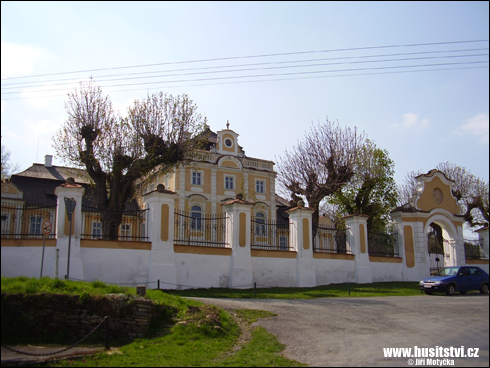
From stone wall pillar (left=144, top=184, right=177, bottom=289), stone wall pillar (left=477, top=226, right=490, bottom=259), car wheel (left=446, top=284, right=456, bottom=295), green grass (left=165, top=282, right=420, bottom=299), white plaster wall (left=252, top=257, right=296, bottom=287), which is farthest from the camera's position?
stone wall pillar (left=477, top=226, right=490, bottom=259)

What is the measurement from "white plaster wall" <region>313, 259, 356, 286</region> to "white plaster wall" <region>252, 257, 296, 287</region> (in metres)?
1.48

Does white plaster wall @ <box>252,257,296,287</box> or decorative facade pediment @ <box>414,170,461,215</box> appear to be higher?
decorative facade pediment @ <box>414,170,461,215</box>

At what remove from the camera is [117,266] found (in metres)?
16.5

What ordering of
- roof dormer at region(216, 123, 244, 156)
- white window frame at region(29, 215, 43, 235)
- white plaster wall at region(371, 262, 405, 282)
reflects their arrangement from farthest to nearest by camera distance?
roof dormer at region(216, 123, 244, 156) → white plaster wall at region(371, 262, 405, 282) → white window frame at region(29, 215, 43, 235)

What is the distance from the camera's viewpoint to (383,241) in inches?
1019

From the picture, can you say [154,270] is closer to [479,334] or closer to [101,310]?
[101,310]

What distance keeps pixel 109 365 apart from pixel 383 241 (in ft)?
66.4

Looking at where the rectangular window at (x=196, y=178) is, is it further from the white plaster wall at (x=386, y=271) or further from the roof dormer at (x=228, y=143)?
the white plaster wall at (x=386, y=271)

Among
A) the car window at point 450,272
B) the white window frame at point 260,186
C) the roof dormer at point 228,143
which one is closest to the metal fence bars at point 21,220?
the car window at point 450,272

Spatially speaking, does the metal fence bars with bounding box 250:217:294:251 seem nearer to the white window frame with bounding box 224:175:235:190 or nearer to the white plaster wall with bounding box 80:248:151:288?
the white plaster wall with bounding box 80:248:151:288

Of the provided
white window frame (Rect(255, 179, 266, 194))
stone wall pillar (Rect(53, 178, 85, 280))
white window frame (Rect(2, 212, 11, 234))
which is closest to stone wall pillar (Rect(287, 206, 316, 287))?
stone wall pillar (Rect(53, 178, 85, 280))

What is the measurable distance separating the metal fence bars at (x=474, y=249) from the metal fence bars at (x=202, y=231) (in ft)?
52.8

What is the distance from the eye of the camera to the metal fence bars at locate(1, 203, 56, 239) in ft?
33.1

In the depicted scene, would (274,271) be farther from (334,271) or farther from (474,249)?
(474,249)
